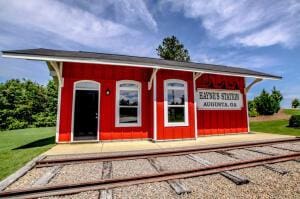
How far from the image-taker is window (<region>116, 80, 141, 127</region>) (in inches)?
301

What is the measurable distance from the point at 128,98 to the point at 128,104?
0.87ft

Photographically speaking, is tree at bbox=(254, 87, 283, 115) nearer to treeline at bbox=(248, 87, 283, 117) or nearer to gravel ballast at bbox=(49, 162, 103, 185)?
treeline at bbox=(248, 87, 283, 117)

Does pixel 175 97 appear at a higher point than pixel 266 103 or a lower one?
lower

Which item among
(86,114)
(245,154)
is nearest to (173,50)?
(86,114)

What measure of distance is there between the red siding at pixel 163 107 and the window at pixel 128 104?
100 cm

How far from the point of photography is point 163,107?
24.6 feet

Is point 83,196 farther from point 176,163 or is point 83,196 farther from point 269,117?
point 269,117

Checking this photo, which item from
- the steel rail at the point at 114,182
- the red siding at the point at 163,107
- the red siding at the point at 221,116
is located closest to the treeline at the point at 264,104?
the red siding at the point at 221,116

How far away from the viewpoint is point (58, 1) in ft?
24.7

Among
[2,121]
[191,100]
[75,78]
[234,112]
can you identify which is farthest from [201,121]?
[2,121]

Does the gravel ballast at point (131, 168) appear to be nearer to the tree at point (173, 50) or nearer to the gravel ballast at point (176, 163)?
the gravel ballast at point (176, 163)

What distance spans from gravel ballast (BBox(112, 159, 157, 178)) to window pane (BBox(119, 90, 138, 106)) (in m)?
3.50

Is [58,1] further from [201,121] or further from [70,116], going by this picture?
[201,121]

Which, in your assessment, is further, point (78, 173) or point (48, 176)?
point (78, 173)
